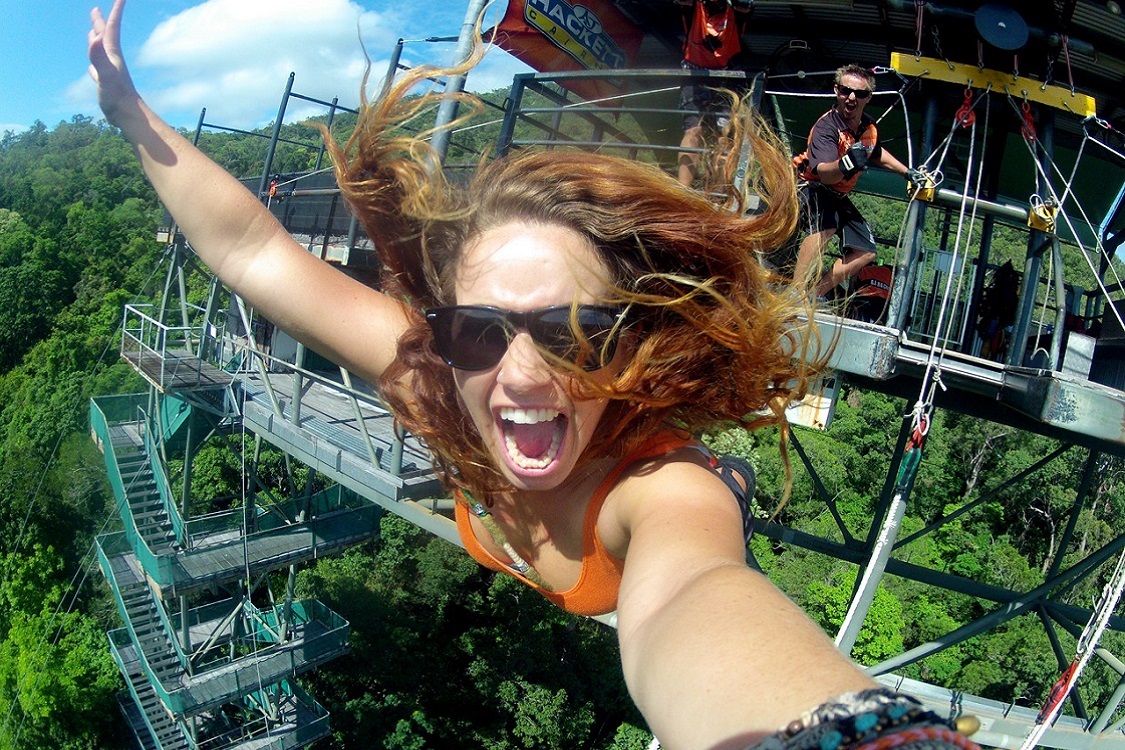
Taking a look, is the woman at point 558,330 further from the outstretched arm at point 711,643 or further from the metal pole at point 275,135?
the metal pole at point 275,135

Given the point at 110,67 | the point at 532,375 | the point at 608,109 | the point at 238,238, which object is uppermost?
the point at 608,109

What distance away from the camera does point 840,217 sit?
4320mm

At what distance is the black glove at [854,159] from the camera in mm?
3840

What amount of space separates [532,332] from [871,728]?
899 millimetres

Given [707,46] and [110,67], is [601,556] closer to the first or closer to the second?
[110,67]

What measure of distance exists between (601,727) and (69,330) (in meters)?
35.1

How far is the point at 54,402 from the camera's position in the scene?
30.5 meters

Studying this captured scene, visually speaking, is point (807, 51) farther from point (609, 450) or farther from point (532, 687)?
point (532, 687)

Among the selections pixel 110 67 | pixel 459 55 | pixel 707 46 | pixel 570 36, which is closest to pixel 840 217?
pixel 707 46

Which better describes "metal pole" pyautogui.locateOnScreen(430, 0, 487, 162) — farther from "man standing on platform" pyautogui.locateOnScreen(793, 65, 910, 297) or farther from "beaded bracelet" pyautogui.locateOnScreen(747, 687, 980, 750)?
"beaded bracelet" pyautogui.locateOnScreen(747, 687, 980, 750)

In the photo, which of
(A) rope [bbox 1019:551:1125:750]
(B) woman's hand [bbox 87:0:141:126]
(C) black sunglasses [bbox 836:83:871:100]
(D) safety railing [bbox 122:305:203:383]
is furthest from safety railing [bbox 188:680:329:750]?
(B) woman's hand [bbox 87:0:141:126]

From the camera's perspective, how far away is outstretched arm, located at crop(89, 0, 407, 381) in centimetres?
168

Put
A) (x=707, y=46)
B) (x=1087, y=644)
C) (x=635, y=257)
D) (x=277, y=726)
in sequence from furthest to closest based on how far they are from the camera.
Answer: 1. (x=277, y=726)
2. (x=707, y=46)
3. (x=1087, y=644)
4. (x=635, y=257)

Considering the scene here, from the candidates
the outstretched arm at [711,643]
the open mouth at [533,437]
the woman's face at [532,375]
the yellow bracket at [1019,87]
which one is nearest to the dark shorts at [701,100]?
the yellow bracket at [1019,87]
